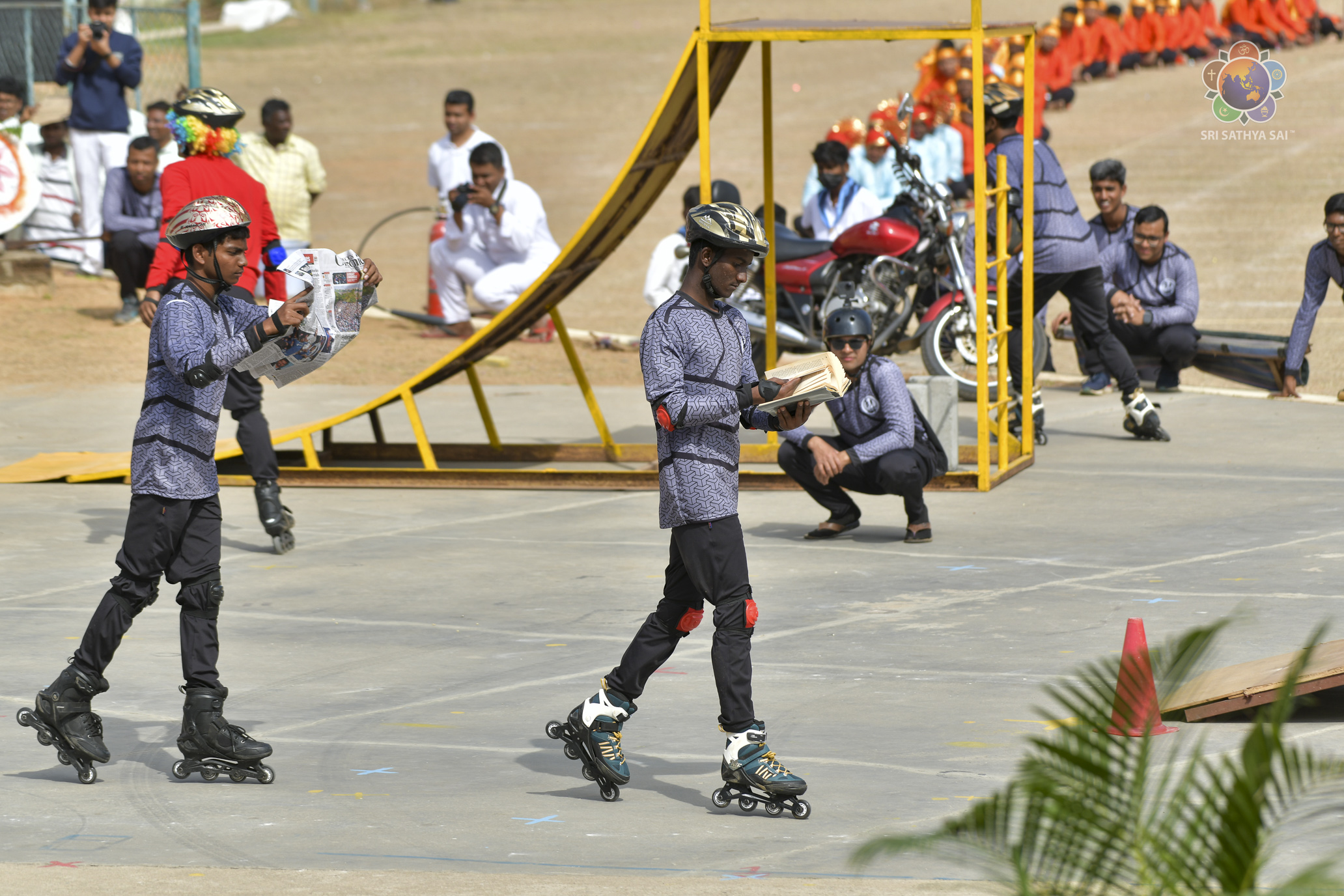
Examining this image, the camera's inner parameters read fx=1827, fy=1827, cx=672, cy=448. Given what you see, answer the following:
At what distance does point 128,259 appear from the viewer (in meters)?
16.2

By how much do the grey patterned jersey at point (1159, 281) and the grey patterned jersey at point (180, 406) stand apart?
862 cm

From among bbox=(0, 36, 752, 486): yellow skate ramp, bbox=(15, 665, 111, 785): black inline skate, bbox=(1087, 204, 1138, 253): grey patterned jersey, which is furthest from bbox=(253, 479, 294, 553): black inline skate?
bbox=(1087, 204, 1138, 253): grey patterned jersey

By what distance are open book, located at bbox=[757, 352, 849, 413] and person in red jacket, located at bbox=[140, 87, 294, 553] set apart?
3739mm

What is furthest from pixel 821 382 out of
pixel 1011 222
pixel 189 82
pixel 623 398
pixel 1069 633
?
pixel 189 82

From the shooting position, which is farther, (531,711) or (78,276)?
(78,276)

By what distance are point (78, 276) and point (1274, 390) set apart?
11.8m

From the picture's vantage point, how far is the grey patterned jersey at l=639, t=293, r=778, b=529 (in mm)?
5336

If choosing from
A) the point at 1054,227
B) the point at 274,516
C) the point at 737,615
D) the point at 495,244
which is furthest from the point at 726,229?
the point at 495,244

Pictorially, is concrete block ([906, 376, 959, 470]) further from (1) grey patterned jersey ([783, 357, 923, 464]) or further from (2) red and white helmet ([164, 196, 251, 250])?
(2) red and white helmet ([164, 196, 251, 250])

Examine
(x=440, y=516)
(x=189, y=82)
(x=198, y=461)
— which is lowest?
(x=440, y=516)

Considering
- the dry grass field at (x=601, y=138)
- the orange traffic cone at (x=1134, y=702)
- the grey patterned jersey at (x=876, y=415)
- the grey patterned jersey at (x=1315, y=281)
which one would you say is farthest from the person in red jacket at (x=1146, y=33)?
the orange traffic cone at (x=1134, y=702)

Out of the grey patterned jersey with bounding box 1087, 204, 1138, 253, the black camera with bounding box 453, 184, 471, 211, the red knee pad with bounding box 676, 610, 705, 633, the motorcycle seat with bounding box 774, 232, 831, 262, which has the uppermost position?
the black camera with bounding box 453, 184, 471, 211

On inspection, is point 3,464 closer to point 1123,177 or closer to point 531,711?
point 531,711

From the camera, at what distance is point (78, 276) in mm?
18656
